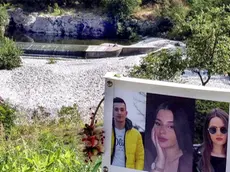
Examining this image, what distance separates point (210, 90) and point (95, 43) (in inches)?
814

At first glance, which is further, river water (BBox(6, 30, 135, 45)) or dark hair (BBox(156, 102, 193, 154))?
river water (BBox(6, 30, 135, 45))

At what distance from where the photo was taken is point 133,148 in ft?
8.52

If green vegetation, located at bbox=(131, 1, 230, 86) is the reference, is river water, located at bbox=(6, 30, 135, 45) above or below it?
above

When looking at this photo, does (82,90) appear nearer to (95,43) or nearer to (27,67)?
(27,67)

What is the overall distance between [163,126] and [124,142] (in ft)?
0.75

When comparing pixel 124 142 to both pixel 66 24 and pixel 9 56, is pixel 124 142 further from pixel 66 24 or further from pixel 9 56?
pixel 66 24

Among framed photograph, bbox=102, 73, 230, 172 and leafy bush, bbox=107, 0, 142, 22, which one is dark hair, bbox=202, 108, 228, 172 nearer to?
framed photograph, bbox=102, 73, 230, 172

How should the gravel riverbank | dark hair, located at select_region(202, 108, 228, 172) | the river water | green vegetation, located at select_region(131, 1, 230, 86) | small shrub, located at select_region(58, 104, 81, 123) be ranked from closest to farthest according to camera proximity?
1. dark hair, located at select_region(202, 108, 228, 172)
2. small shrub, located at select_region(58, 104, 81, 123)
3. green vegetation, located at select_region(131, 1, 230, 86)
4. the gravel riverbank
5. the river water

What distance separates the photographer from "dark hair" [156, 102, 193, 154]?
2.46 m

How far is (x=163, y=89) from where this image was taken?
2484 mm

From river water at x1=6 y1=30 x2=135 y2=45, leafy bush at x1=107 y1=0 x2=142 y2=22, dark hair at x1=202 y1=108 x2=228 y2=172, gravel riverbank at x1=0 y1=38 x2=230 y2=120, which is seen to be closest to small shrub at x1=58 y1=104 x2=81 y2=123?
gravel riverbank at x1=0 y1=38 x2=230 y2=120

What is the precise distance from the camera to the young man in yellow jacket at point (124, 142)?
102 inches

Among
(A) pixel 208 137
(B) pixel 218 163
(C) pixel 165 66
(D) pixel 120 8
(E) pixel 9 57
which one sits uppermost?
(D) pixel 120 8

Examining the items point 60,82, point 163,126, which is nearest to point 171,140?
point 163,126
